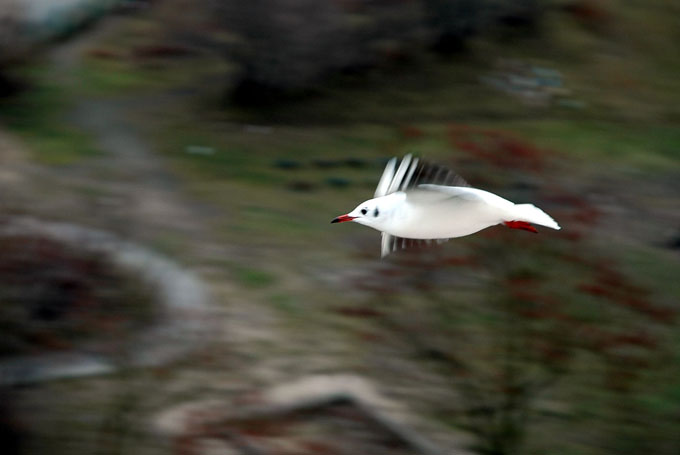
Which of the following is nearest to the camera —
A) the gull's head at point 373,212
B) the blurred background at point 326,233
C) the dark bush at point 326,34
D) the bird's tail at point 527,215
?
the bird's tail at point 527,215

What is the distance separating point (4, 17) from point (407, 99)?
784 centimetres

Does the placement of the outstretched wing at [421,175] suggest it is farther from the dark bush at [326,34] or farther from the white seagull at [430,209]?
the dark bush at [326,34]

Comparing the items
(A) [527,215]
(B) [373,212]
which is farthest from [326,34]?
(A) [527,215]

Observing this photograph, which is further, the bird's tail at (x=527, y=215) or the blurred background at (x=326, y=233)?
the blurred background at (x=326, y=233)

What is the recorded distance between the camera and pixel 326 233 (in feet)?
55.9

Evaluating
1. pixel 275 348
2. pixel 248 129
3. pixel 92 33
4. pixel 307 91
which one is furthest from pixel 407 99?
pixel 275 348

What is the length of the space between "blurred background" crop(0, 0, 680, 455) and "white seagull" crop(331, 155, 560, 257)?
11.9 feet

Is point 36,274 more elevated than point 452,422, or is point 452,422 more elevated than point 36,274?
point 36,274

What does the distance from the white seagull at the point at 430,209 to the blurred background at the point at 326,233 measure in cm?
361

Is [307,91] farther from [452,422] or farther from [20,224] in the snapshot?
[452,422]

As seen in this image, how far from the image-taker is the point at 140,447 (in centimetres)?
1097

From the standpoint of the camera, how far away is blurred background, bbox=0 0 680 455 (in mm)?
10477

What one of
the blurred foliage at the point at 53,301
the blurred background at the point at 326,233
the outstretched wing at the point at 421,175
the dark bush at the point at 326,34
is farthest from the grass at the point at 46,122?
the outstretched wing at the point at 421,175

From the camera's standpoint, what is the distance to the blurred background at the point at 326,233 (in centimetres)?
1048
